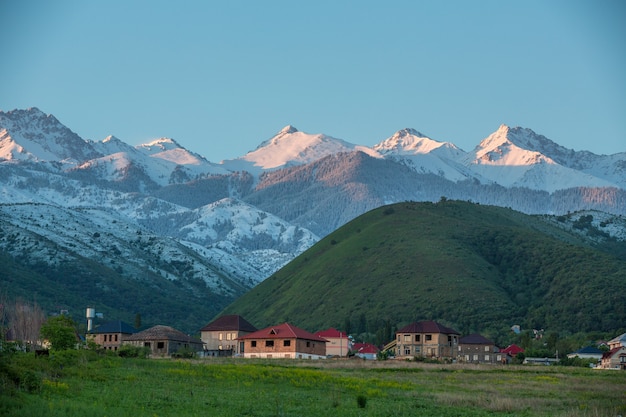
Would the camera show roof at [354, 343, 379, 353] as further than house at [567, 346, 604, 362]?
Yes

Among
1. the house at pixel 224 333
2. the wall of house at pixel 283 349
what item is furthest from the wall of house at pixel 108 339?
the wall of house at pixel 283 349

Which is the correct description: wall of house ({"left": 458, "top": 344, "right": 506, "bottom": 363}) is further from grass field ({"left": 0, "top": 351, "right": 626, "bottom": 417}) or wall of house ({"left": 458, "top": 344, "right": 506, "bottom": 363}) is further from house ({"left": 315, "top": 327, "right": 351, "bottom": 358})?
grass field ({"left": 0, "top": 351, "right": 626, "bottom": 417})

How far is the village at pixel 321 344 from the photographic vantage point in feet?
438

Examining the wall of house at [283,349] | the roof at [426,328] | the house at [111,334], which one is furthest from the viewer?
the house at [111,334]

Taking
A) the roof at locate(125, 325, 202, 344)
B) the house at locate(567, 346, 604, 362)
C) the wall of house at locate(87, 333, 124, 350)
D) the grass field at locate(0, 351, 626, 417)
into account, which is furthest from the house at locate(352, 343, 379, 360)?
the grass field at locate(0, 351, 626, 417)

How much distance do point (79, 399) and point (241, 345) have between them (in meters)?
93.5

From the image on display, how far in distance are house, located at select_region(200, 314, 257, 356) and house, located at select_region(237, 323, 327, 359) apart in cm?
1827

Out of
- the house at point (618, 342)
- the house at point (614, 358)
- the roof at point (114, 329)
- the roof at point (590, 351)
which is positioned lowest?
the house at point (614, 358)

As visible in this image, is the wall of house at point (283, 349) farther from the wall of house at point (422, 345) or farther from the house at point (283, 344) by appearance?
the wall of house at point (422, 345)

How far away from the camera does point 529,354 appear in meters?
145

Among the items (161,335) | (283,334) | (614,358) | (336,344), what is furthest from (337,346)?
(614,358)

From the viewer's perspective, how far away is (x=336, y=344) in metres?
153

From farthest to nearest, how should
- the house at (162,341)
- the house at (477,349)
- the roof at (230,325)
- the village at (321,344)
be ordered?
1. the roof at (230,325)
2. the house at (477,349)
3. the house at (162,341)
4. the village at (321,344)

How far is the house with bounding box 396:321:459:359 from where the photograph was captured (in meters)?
150
